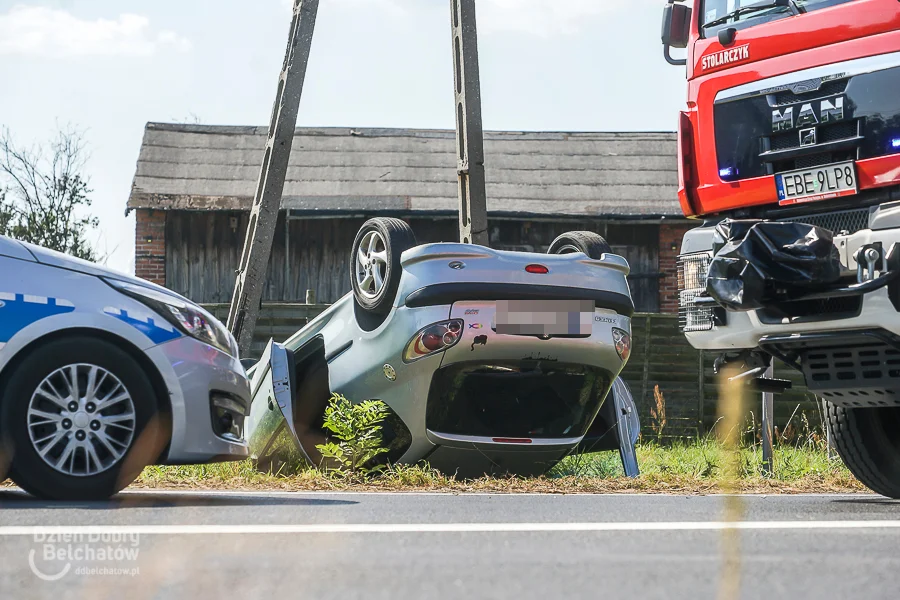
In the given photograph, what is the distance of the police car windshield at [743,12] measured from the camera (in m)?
6.81

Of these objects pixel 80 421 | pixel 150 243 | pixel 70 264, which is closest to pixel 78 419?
pixel 80 421

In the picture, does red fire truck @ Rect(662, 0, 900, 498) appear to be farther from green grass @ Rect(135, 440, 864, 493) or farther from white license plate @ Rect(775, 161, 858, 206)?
green grass @ Rect(135, 440, 864, 493)

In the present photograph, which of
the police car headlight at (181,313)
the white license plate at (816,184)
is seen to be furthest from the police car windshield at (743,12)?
the police car headlight at (181,313)

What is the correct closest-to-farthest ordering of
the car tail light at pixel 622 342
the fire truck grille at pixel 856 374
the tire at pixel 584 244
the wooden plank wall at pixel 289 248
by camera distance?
the fire truck grille at pixel 856 374, the car tail light at pixel 622 342, the tire at pixel 584 244, the wooden plank wall at pixel 289 248

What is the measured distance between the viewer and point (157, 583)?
11.2ft

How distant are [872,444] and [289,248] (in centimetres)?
1524

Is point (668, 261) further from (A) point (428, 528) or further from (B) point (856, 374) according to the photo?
(A) point (428, 528)

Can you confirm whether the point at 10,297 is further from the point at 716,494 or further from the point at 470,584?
the point at 716,494

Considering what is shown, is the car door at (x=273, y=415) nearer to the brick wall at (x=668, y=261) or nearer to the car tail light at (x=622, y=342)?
the car tail light at (x=622, y=342)

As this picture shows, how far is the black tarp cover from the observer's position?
20.4ft

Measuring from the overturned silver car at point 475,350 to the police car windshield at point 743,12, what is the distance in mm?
1550

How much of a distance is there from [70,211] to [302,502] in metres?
29.9

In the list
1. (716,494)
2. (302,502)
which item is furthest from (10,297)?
(716,494)

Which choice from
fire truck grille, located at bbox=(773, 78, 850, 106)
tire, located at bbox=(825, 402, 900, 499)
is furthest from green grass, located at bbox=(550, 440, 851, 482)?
→ fire truck grille, located at bbox=(773, 78, 850, 106)
